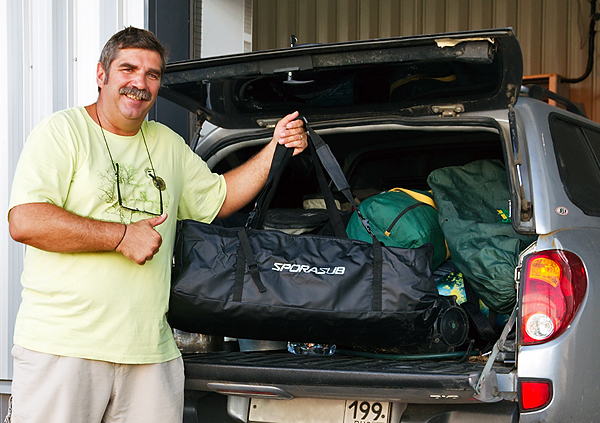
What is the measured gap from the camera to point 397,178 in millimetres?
4008

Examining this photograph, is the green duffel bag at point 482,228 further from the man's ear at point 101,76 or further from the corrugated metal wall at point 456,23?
the corrugated metal wall at point 456,23

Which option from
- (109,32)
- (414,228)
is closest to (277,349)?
(414,228)

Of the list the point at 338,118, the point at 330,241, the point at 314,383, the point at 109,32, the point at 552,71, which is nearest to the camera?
the point at 314,383

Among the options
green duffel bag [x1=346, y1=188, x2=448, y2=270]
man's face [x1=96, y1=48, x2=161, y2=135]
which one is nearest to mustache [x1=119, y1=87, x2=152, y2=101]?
man's face [x1=96, y1=48, x2=161, y2=135]

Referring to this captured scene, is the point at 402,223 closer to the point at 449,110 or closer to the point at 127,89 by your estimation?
the point at 449,110

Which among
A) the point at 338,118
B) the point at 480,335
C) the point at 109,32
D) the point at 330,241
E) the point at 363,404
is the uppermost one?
the point at 109,32

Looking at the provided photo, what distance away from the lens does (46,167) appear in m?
2.26

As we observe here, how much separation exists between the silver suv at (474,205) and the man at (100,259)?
0.24 m

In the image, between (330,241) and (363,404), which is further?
(330,241)

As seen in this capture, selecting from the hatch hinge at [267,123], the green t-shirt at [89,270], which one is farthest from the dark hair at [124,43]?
the hatch hinge at [267,123]

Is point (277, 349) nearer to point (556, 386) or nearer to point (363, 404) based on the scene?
point (363, 404)

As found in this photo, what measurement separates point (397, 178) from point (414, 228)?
3.67 feet

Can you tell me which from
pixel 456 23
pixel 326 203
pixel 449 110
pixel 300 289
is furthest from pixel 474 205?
pixel 456 23

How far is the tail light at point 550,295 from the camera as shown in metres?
2.17
